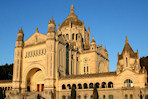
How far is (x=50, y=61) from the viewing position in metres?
57.7

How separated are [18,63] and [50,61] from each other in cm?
1397

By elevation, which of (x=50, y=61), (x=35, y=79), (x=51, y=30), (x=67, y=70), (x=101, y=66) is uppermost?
(x=51, y=30)

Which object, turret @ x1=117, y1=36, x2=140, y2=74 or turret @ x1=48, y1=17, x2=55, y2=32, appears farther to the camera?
turret @ x1=48, y1=17, x2=55, y2=32

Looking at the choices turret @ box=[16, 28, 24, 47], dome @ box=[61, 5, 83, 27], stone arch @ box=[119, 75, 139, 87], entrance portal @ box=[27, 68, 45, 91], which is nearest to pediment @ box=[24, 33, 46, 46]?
turret @ box=[16, 28, 24, 47]

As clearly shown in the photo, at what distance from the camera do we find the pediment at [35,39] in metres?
63.7

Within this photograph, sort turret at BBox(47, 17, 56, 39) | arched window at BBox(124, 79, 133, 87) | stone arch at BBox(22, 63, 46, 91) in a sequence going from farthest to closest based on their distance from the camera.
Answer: stone arch at BBox(22, 63, 46, 91)
turret at BBox(47, 17, 56, 39)
arched window at BBox(124, 79, 133, 87)

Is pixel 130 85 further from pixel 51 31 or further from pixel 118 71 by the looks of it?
pixel 51 31

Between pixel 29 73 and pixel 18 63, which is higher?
pixel 18 63

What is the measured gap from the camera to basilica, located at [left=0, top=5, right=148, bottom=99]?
48.2 m

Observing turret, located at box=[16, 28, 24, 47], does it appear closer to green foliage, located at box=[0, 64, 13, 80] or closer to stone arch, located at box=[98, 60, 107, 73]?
green foliage, located at box=[0, 64, 13, 80]

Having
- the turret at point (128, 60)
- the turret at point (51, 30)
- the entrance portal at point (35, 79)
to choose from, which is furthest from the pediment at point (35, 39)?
the turret at point (128, 60)

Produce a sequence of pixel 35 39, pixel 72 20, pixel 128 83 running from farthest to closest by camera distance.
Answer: pixel 72 20, pixel 35 39, pixel 128 83

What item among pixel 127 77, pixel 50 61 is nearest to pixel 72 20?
pixel 50 61

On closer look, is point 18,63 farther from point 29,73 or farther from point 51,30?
point 51,30
